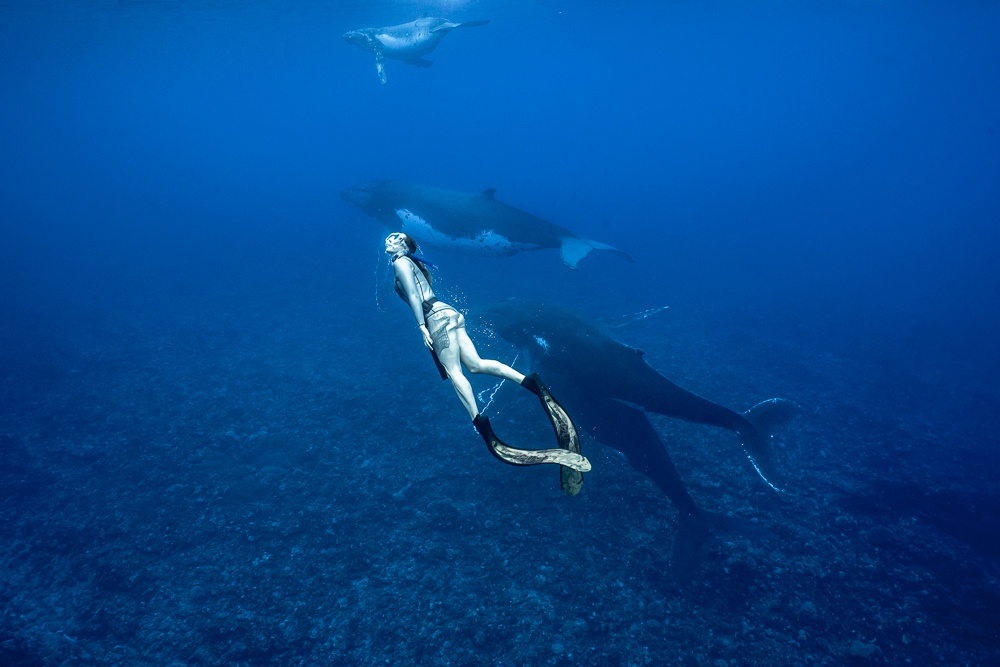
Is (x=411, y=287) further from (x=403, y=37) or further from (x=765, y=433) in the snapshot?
(x=403, y=37)

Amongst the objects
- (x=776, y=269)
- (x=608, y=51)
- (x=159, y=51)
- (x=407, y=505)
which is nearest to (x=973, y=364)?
(x=776, y=269)

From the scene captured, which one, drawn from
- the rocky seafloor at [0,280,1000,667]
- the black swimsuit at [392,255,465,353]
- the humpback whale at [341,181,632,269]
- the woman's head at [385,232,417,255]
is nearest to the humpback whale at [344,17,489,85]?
the humpback whale at [341,181,632,269]

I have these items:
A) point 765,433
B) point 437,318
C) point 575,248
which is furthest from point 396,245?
point 575,248

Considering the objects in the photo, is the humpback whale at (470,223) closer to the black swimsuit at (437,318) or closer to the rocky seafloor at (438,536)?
the rocky seafloor at (438,536)

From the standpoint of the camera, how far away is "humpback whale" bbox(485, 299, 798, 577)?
6.49 m

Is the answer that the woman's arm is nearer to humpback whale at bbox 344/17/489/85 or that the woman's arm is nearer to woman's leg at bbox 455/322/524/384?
woman's leg at bbox 455/322/524/384

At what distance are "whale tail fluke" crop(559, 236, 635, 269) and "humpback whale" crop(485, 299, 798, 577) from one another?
2.28 meters

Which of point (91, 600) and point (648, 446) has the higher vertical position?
point (648, 446)

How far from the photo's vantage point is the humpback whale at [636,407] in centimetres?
649

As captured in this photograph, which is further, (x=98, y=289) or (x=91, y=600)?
(x=98, y=289)

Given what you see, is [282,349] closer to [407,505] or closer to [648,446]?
[407,505]

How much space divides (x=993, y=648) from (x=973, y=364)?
42.5ft

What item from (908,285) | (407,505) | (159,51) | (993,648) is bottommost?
(908,285)

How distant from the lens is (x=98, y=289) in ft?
65.8
